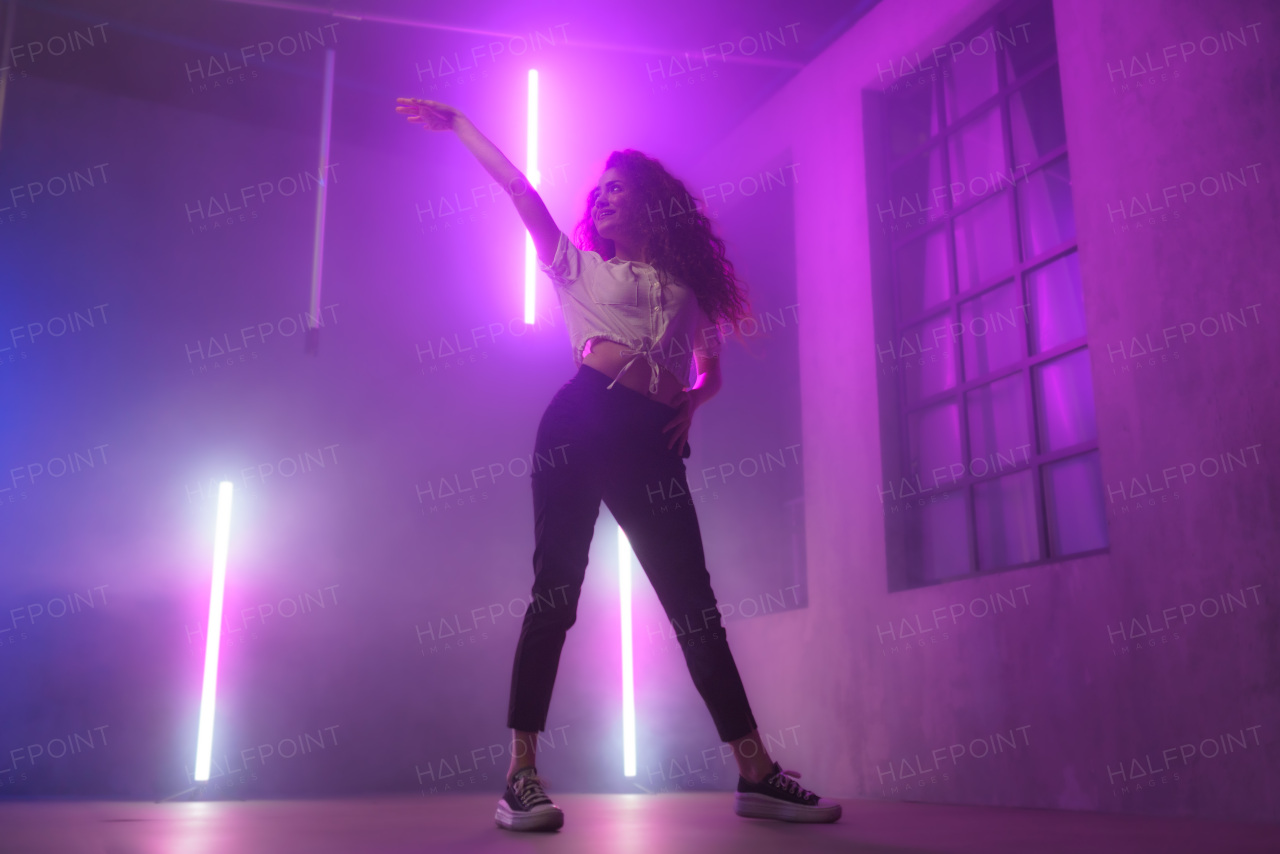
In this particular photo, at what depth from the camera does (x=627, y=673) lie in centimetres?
379

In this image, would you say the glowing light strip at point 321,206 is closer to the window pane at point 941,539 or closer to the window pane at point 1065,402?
the window pane at point 941,539

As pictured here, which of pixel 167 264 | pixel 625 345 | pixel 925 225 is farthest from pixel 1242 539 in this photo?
pixel 167 264

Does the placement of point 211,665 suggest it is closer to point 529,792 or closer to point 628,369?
point 529,792

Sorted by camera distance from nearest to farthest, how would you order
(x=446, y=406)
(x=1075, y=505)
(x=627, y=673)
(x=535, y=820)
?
(x=535, y=820), (x=1075, y=505), (x=627, y=673), (x=446, y=406)

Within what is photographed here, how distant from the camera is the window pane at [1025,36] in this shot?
3.08 metres

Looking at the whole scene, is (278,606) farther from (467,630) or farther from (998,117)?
(998,117)

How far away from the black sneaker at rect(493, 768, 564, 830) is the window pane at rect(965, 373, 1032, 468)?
1.83 meters

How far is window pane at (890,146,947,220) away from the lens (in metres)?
3.43

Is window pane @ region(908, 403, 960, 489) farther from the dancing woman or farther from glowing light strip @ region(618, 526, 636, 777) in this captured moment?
the dancing woman

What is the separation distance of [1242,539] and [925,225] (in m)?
1.64

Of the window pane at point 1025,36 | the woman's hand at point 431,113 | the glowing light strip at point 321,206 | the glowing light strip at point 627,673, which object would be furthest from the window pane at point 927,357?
the glowing light strip at point 321,206

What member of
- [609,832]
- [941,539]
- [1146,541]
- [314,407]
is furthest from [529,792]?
[314,407]

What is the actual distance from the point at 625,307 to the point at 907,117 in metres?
2.06

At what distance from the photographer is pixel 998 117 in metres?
3.21
